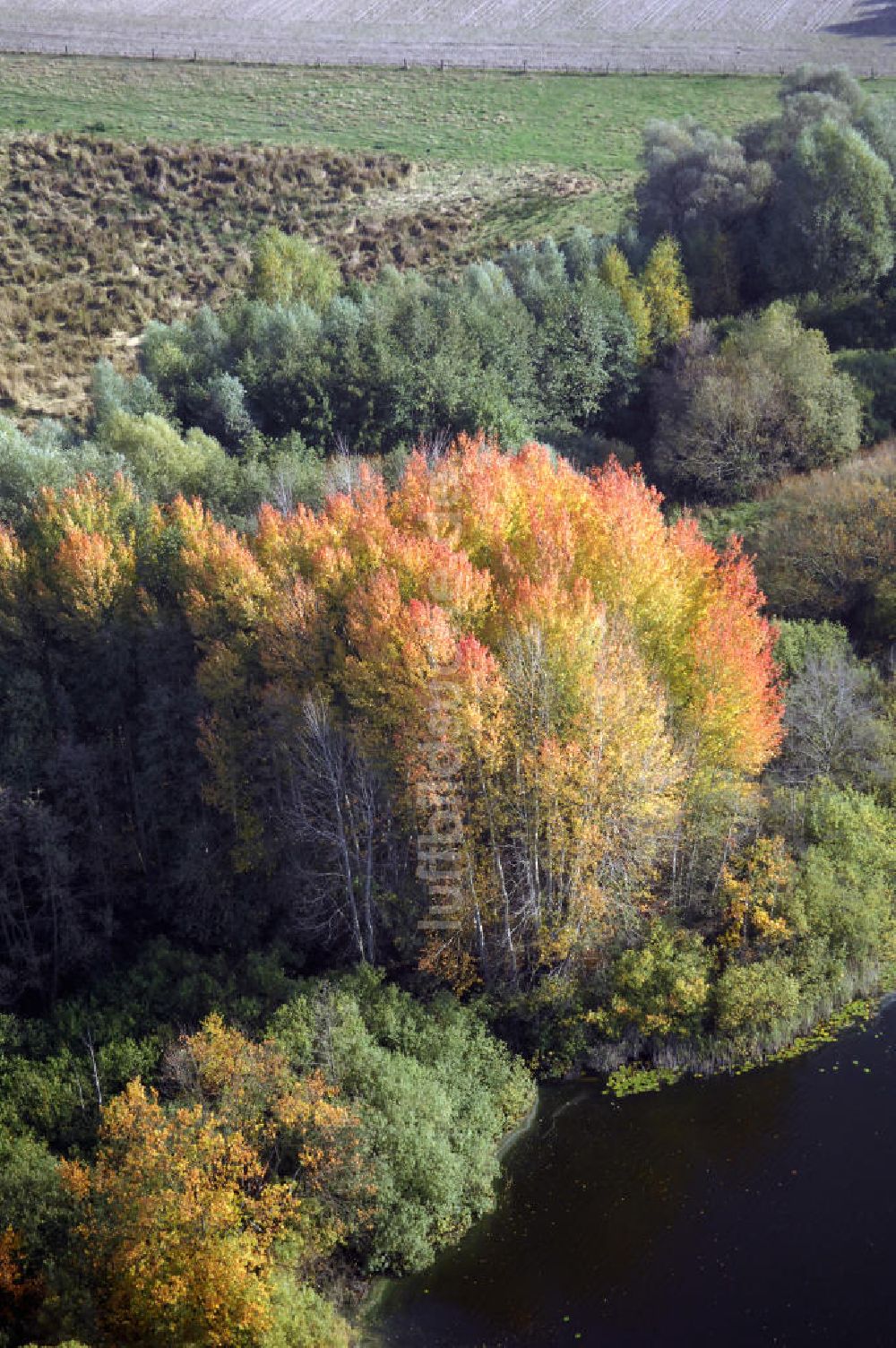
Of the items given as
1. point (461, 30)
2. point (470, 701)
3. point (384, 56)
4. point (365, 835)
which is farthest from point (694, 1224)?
point (461, 30)

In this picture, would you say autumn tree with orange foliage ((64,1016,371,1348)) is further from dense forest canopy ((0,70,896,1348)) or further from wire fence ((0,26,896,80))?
wire fence ((0,26,896,80))

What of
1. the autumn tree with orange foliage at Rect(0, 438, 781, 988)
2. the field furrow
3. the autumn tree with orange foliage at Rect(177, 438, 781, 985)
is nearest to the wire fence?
the field furrow

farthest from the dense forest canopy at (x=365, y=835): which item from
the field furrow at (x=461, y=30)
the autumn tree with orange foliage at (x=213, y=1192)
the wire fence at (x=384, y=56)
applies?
the field furrow at (x=461, y=30)

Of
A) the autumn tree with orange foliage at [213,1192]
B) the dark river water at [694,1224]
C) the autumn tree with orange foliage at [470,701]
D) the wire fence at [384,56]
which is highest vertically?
the wire fence at [384,56]

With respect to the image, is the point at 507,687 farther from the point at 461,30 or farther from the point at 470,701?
the point at 461,30

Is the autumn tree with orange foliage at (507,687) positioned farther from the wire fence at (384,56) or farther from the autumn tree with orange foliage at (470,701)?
the wire fence at (384,56)

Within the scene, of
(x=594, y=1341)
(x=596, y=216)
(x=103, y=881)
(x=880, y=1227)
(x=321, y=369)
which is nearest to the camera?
(x=594, y=1341)

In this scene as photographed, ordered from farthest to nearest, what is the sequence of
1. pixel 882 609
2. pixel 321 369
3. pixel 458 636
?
pixel 321 369 → pixel 882 609 → pixel 458 636

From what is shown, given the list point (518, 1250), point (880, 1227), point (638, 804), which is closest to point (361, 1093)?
point (518, 1250)

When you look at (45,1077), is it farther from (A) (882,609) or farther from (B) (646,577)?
(A) (882,609)
